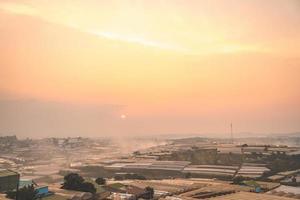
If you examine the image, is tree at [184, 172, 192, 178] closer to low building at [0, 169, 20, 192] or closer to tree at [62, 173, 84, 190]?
tree at [62, 173, 84, 190]

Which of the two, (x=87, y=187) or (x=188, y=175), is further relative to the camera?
(x=188, y=175)

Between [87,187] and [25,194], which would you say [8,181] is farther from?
[87,187]

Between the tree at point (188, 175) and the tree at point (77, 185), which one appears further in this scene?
the tree at point (188, 175)

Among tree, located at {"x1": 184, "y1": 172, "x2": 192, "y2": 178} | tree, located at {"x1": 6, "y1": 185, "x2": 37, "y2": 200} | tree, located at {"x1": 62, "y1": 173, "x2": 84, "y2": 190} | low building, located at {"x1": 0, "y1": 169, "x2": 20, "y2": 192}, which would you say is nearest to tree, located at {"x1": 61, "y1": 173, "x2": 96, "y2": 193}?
tree, located at {"x1": 62, "y1": 173, "x2": 84, "y2": 190}

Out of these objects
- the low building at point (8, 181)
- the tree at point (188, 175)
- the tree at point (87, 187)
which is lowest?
the tree at point (188, 175)

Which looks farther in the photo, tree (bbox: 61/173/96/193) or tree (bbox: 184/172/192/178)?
tree (bbox: 184/172/192/178)

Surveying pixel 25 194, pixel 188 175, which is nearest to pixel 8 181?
pixel 25 194

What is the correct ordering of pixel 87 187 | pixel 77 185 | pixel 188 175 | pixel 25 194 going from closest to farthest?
pixel 25 194 < pixel 87 187 < pixel 77 185 < pixel 188 175

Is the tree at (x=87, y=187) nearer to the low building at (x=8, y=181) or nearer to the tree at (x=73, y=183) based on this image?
the tree at (x=73, y=183)

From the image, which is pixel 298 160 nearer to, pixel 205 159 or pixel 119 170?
pixel 205 159

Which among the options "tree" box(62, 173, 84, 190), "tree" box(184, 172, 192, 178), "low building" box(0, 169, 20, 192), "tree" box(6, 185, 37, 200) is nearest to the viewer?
"tree" box(6, 185, 37, 200)

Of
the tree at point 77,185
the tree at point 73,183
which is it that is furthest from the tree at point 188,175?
the tree at point 73,183
